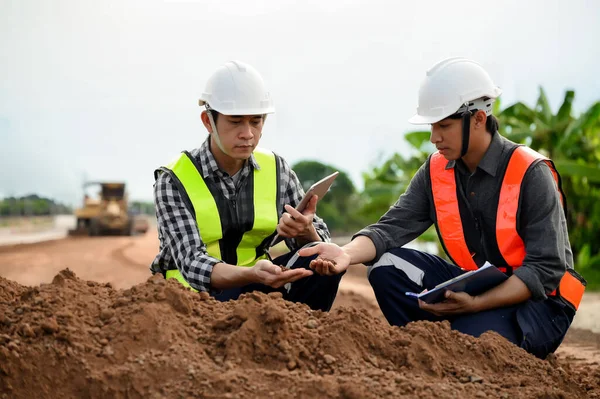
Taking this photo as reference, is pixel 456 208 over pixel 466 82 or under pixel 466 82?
under

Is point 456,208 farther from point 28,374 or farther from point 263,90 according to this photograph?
point 28,374

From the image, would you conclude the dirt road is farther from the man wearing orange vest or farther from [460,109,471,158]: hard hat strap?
[460,109,471,158]: hard hat strap

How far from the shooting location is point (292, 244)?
4.72 metres

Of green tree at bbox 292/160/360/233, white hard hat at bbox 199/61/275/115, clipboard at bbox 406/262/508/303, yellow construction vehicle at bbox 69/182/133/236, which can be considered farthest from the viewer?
yellow construction vehicle at bbox 69/182/133/236

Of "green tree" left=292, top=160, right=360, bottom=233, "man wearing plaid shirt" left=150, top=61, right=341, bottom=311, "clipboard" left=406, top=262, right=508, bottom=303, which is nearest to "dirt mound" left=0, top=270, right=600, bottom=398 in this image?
"clipboard" left=406, top=262, right=508, bottom=303

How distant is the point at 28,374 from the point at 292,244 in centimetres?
213

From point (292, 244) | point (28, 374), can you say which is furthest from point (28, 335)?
point (292, 244)

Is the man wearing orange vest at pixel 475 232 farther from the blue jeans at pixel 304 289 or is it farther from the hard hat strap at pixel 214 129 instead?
the hard hat strap at pixel 214 129

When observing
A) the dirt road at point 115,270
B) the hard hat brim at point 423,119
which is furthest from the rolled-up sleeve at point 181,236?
the dirt road at point 115,270

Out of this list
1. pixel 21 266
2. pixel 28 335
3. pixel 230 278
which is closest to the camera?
pixel 28 335

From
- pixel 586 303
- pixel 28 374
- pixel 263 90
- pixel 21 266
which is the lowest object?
pixel 21 266

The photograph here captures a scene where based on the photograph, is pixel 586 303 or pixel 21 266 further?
pixel 21 266

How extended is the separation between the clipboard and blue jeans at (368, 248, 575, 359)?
0.18 meters

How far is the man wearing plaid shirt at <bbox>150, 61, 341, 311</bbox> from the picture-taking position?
4.19 m
